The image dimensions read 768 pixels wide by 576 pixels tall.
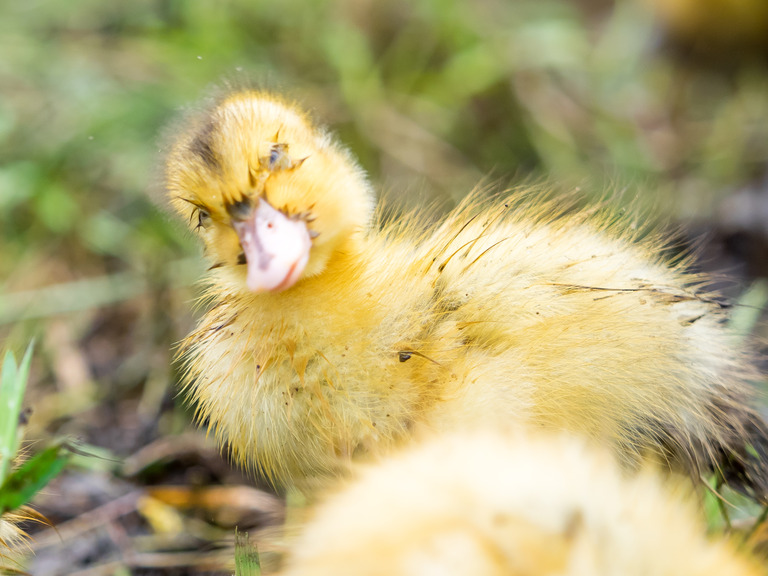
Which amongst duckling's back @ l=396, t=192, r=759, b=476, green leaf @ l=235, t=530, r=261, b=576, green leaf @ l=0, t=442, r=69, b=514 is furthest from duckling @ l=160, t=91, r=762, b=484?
green leaf @ l=0, t=442, r=69, b=514

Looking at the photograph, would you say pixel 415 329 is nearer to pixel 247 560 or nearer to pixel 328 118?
pixel 247 560

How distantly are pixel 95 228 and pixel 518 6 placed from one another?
263 centimetres

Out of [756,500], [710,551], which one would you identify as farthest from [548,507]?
[756,500]

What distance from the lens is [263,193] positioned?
48.2 inches

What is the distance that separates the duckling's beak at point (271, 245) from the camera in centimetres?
114

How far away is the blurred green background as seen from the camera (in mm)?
2334

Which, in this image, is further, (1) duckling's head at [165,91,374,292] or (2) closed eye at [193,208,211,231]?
(2) closed eye at [193,208,211,231]

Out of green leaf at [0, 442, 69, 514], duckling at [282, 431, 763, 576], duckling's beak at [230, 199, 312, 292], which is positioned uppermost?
duckling at [282, 431, 763, 576]

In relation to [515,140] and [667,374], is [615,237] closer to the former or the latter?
[667,374]

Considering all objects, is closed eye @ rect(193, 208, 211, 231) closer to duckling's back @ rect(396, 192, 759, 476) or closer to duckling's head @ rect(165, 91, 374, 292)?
duckling's head @ rect(165, 91, 374, 292)

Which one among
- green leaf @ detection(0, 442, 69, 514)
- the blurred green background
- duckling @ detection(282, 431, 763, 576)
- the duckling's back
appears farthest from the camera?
the blurred green background

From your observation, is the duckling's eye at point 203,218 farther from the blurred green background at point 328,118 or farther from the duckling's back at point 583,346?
the blurred green background at point 328,118

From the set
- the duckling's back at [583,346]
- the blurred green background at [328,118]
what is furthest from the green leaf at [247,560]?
the blurred green background at [328,118]

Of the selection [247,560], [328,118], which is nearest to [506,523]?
[247,560]
